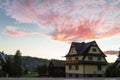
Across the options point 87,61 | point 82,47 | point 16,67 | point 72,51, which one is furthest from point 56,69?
point 16,67

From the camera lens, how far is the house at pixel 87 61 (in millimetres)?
63281

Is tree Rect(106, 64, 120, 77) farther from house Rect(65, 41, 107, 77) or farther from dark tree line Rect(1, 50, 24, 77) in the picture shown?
dark tree line Rect(1, 50, 24, 77)

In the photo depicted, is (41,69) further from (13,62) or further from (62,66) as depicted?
(13,62)

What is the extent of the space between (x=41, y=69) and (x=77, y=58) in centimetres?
1411

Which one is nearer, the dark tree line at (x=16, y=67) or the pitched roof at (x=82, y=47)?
the pitched roof at (x=82, y=47)

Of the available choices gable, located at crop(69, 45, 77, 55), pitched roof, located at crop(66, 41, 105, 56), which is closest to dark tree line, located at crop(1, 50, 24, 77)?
gable, located at crop(69, 45, 77, 55)

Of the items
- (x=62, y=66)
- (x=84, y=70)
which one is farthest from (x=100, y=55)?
(x=62, y=66)

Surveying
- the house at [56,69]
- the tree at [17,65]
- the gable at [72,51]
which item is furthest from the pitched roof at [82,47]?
the tree at [17,65]

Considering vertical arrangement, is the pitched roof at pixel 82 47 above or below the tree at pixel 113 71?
above

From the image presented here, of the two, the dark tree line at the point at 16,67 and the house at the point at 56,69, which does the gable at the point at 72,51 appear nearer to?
the house at the point at 56,69

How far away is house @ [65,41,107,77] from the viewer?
2491 inches

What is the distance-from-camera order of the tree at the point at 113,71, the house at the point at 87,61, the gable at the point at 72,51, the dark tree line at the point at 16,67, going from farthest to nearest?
the gable at the point at 72,51 → the dark tree line at the point at 16,67 → the house at the point at 87,61 → the tree at the point at 113,71

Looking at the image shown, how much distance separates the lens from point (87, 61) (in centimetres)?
6356

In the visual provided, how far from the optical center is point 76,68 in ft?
214
